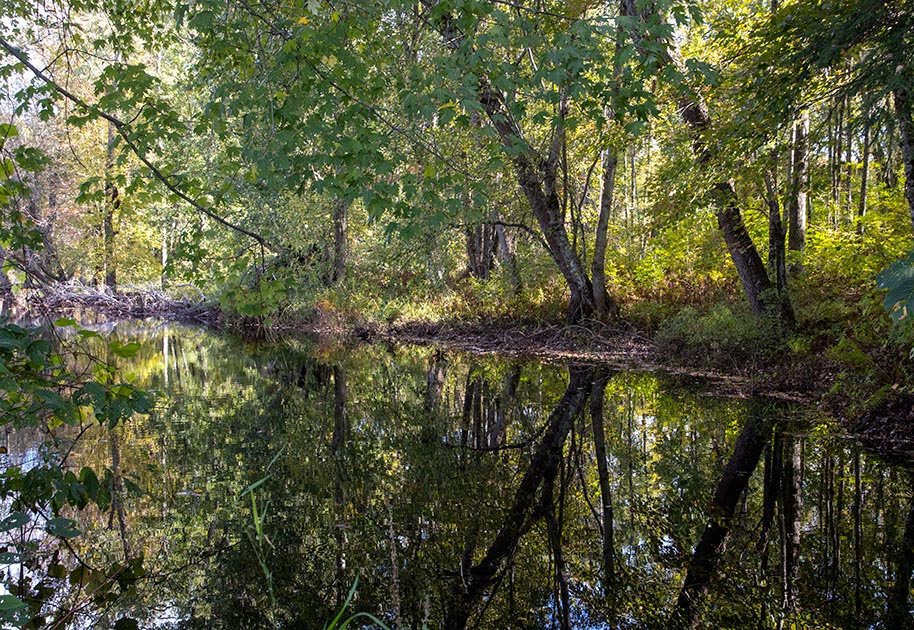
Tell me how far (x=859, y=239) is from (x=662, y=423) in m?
5.25

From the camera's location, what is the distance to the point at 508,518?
4.38 m

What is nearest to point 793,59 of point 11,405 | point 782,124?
point 782,124

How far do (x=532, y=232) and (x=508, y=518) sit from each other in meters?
10.5

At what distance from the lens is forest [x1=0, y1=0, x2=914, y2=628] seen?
3.65 meters

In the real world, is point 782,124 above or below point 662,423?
above

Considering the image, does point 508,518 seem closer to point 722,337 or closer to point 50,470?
point 50,470

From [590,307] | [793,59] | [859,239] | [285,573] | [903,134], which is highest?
[793,59]

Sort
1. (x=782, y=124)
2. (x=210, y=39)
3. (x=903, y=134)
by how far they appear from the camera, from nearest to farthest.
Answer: (x=210, y=39), (x=903, y=134), (x=782, y=124)

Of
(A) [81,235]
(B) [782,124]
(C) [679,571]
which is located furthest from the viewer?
(A) [81,235]

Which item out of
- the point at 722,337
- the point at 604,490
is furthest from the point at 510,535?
the point at 722,337

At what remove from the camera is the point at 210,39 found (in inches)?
214

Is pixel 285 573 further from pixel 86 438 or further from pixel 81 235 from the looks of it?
pixel 81 235

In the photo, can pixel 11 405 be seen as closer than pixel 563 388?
Yes

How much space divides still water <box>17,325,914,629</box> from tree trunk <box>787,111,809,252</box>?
3022 millimetres
